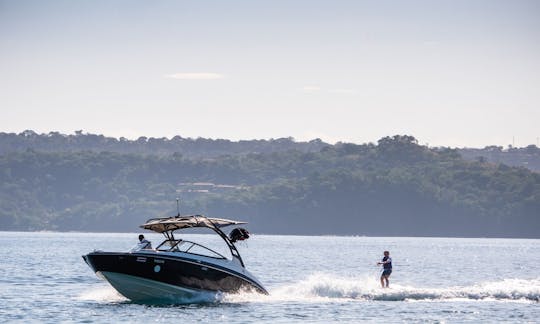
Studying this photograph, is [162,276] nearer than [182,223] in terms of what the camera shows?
Yes

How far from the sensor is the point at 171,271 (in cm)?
4447

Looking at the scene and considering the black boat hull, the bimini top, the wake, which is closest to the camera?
the black boat hull

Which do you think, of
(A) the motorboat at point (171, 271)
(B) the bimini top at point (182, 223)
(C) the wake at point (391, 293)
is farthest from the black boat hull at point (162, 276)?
(C) the wake at point (391, 293)

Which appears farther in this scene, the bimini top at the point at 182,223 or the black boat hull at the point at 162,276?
the bimini top at the point at 182,223

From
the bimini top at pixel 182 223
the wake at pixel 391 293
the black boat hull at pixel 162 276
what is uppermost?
the bimini top at pixel 182 223

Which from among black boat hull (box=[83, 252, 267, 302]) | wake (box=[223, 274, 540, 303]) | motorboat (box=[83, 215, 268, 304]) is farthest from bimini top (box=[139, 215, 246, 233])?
wake (box=[223, 274, 540, 303])

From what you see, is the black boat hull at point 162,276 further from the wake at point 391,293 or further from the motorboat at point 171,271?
the wake at point 391,293

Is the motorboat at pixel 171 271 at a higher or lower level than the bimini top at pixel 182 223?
lower

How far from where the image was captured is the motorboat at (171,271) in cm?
4434

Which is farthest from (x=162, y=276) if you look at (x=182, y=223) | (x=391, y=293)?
(x=391, y=293)

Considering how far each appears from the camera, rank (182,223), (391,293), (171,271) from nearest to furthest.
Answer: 1. (171,271)
2. (182,223)
3. (391,293)

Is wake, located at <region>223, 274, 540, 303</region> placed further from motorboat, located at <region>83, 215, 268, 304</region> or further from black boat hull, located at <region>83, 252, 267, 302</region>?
black boat hull, located at <region>83, 252, 267, 302</region>

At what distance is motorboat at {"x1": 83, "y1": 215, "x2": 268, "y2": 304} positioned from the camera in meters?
44.3

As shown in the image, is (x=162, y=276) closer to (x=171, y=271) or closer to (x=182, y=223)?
(x=171, y=271)
